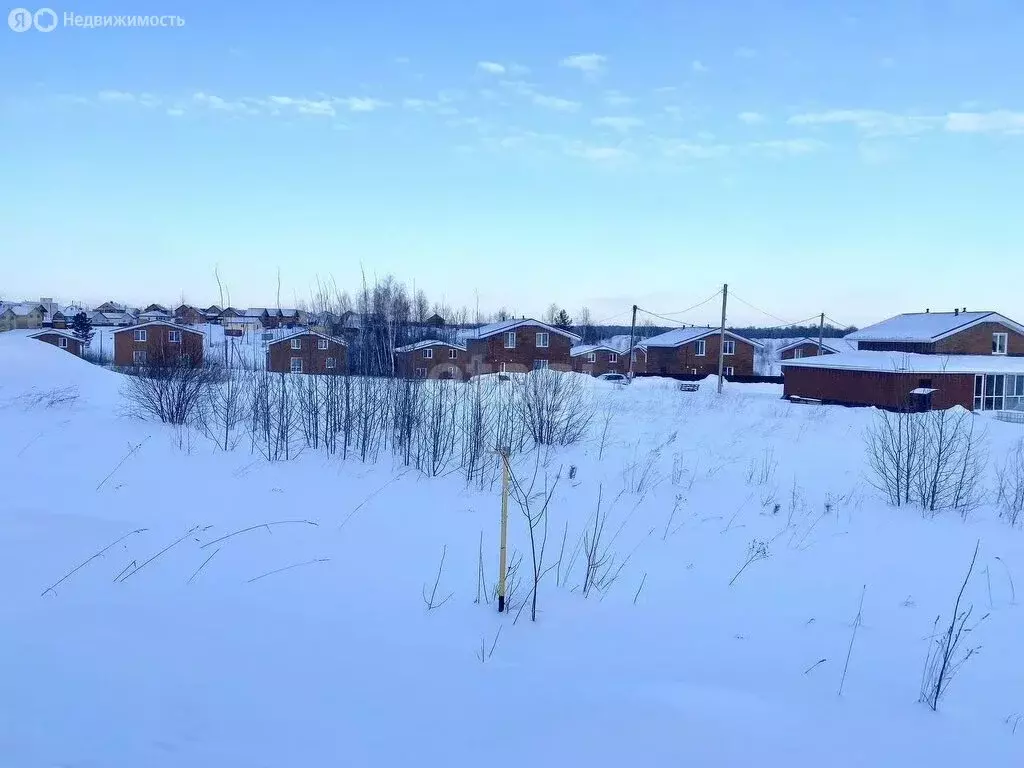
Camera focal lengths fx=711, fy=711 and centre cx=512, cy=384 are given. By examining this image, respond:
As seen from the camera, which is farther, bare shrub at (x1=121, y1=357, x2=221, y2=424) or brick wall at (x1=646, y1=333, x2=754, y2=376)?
brick wall at (x1=646, y1=333, x2=754, y2=376)

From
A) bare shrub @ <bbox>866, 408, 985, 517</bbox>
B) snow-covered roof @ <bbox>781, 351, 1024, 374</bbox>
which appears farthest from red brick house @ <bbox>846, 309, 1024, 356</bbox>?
bare shrub @ <bbox>866, 408, 985, 517</bbox>

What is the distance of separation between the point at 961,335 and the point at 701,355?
1672 centimetres

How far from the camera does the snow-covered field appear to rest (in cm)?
329

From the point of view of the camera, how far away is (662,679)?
4.06 meters

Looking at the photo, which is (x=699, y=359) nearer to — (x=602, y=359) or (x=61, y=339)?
(x=602, y=359)

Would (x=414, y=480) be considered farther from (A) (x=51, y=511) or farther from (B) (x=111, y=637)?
(B) (x=111, y=637)

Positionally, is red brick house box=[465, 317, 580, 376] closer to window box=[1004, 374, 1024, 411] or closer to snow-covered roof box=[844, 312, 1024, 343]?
snow-covered roof box=[844, 312, 1024, 343]

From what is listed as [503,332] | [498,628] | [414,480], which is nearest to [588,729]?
[498,628]

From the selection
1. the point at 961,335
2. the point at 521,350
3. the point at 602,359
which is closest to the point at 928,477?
the point at 961,335

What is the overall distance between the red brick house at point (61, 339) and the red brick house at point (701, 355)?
37.4 metres

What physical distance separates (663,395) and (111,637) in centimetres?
2479

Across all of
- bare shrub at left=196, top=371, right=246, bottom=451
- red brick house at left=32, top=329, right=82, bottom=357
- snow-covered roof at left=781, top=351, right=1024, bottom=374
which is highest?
red brick house at left=32, top=329, right=82, bottom=357

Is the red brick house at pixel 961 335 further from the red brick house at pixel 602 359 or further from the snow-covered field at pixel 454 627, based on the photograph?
the snow-covered field at pixel 454 627

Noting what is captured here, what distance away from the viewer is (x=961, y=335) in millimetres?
30391
